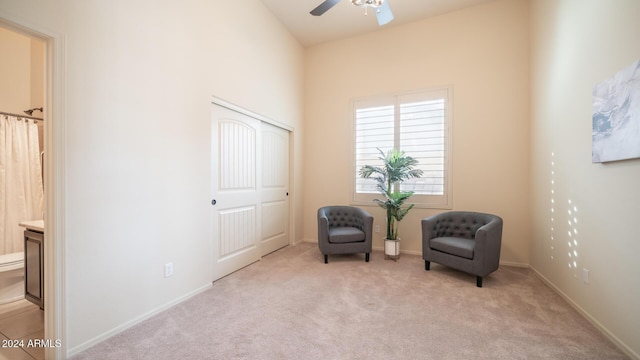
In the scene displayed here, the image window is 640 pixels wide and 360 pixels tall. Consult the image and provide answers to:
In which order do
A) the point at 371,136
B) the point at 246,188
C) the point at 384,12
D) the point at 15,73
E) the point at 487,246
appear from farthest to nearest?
the point at 371,136
the point at 246,188
the point at 15,73
the point at 487,246
the point at 384,12

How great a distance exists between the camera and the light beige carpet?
1884mm

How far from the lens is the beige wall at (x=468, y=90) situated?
12.4 feet

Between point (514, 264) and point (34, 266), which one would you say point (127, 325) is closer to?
point (34, 266)

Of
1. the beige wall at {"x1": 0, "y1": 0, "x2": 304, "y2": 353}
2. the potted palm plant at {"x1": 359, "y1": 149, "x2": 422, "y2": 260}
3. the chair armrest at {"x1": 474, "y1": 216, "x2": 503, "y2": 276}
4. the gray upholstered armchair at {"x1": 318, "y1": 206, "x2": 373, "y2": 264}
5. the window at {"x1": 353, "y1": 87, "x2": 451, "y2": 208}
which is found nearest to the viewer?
the beige wall at {"x1": 0, "y1": 0, "x2": 304, "y2": 353}

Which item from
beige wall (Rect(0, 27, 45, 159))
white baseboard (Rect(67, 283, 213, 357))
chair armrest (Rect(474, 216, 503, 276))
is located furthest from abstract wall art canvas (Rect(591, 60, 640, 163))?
beige wall (Rect(0, 27, 45, 159))

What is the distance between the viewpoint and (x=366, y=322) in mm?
2273

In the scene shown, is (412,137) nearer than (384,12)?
No

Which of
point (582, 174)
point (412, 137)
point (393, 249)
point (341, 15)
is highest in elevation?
point (341, 15)

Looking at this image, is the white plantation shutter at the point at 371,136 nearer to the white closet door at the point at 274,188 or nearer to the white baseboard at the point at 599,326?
the white closet door at the point at 274,188

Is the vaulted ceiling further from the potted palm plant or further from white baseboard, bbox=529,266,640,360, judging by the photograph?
white baseboard, bbox=529,266,640,360

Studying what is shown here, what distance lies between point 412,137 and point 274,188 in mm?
2491

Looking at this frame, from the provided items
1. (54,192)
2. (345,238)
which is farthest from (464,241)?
(54,192)

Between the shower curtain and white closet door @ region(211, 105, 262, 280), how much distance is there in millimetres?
2599

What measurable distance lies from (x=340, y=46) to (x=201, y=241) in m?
4.15
